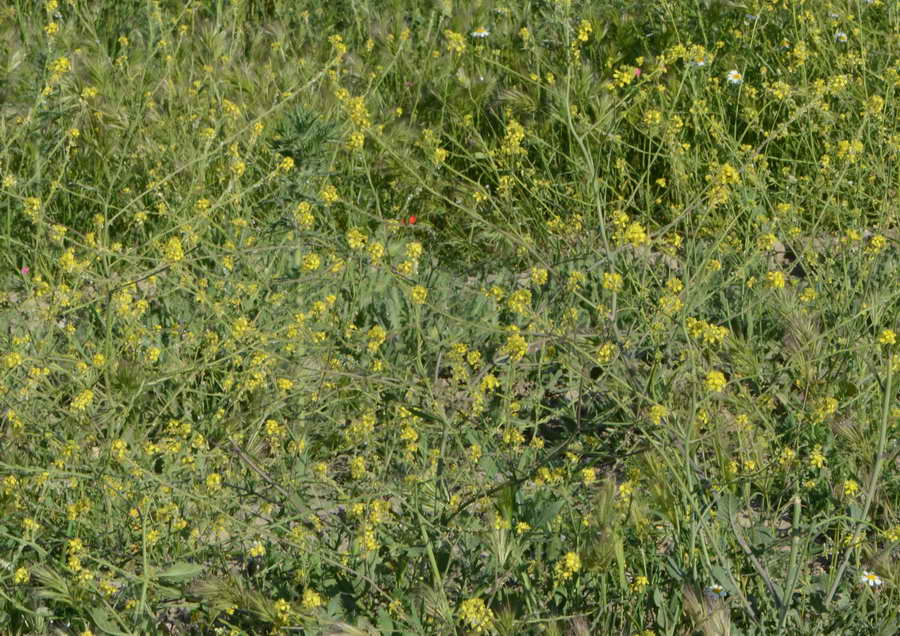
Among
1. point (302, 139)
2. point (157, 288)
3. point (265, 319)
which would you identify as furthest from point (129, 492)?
point (302, 139)

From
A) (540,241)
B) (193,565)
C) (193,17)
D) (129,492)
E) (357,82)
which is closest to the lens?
(193,565)

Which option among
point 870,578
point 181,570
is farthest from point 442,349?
point 870,578

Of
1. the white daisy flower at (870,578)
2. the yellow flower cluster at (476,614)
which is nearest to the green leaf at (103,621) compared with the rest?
the yellow flower cluster at (476,614)

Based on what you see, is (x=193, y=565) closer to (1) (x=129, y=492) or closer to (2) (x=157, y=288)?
(1) (x=129, y=492)

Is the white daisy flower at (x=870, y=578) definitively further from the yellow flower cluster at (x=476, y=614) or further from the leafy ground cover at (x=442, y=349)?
the yellow flower cluster at (x=476, y=614)

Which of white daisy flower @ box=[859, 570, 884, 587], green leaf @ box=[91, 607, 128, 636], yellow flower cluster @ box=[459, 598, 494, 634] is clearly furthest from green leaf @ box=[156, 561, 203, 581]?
white daisy flower @ box=[859, 570, 884, 587]

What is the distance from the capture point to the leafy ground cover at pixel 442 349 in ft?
6.69

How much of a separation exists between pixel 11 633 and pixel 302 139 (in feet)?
5.27

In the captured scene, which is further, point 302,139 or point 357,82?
point 357,82

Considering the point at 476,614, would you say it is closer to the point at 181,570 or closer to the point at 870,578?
the point at 181,570

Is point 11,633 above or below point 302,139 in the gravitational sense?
below

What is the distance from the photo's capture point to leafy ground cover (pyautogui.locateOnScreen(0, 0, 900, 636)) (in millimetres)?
2039

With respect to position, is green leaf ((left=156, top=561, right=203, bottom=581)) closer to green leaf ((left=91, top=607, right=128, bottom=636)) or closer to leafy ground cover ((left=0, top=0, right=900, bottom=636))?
leafy ground cover ((left=0, top=0, right=900, bottom=636))

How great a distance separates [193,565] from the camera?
1.97 m
